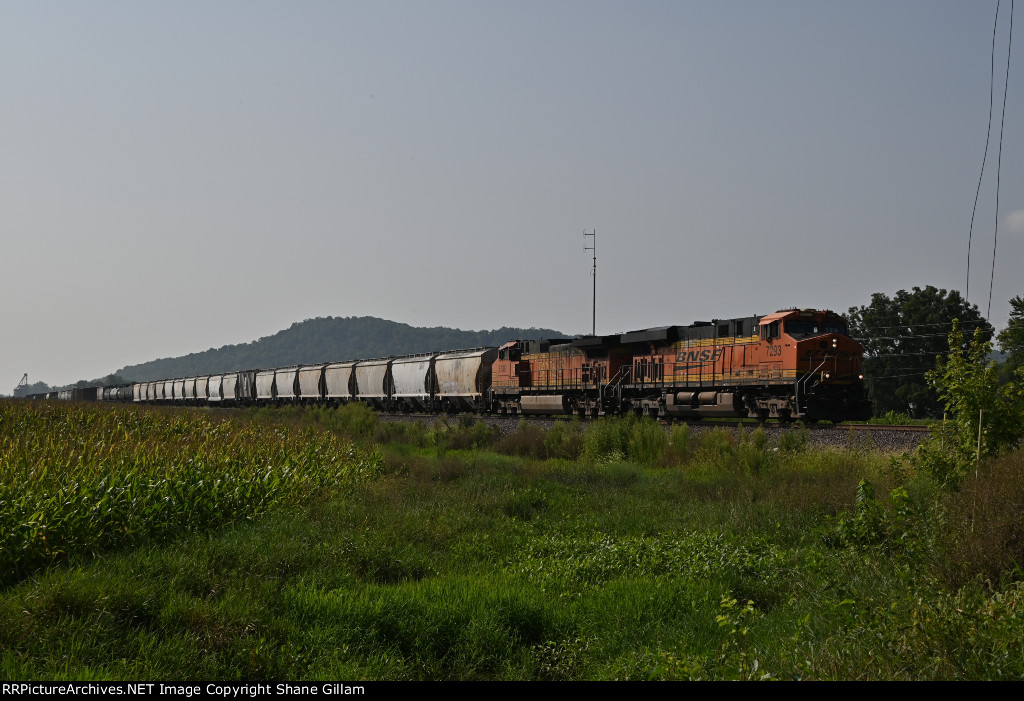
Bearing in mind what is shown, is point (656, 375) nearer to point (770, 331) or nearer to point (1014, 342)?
point (770, 331)

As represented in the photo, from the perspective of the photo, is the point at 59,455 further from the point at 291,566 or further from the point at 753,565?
the point at 753,565

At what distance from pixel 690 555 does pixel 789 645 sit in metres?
3.29

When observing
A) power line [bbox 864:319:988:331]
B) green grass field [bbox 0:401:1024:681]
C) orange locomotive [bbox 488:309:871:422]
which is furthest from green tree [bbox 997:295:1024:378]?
green grass field [bbox 0:401:1024:681]

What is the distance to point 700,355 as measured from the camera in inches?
1084

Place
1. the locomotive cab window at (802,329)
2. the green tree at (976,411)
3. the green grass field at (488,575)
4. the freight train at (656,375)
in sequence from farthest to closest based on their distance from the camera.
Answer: the locomotive cab window at (802,329) → the freight train at (656,375) → the green tree at (976,411) → the green grass field at (488,575)

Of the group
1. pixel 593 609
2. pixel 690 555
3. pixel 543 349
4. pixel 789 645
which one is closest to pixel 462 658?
pixel 593 609

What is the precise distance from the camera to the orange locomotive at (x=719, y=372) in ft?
78.3

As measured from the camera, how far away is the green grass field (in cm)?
570

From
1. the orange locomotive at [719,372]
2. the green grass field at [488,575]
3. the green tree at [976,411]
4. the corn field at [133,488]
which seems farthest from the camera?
the orange locomotive at [719,372]

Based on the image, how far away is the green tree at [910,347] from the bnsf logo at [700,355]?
2778cm

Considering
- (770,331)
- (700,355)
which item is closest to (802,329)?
(770,331)

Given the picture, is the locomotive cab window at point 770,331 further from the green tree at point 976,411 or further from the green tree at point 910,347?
the green tree at point 910,347

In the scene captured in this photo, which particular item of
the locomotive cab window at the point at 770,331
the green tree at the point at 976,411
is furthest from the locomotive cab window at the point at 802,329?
the green tree at the point at 976,411

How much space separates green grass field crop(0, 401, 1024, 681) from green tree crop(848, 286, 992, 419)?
142 feet
